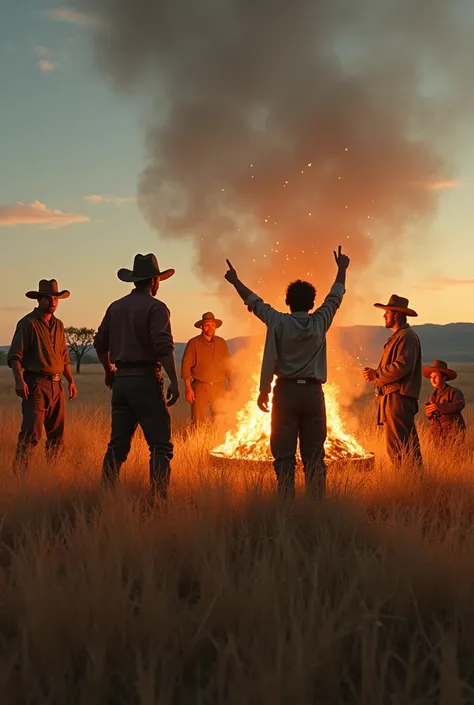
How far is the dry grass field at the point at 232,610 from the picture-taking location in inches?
118

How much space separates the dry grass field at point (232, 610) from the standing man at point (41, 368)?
2.09 metres

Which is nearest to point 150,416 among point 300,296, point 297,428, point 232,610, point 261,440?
point 297,428

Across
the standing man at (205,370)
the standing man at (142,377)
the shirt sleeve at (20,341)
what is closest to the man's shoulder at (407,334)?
the standing man at (142,377)

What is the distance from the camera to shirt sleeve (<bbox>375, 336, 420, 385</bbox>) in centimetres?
788

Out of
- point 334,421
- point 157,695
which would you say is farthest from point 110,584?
point 334,421

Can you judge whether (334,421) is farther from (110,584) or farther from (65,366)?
(110,584)

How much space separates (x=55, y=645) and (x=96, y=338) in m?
3.46

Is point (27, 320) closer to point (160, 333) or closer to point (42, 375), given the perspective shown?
point (42, 375)

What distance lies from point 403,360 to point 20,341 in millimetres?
4137

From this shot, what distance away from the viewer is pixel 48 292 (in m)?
7.83

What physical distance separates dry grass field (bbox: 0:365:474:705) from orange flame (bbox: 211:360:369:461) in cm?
237

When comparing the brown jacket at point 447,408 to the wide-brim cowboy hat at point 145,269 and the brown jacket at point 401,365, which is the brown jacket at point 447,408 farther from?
the wide-brim cowboy hat at point 145,269

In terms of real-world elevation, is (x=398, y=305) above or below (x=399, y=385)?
above

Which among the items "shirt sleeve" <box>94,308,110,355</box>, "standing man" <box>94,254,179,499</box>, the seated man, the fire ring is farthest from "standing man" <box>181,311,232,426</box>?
"standing man" <box>94,254,179,499</box>
